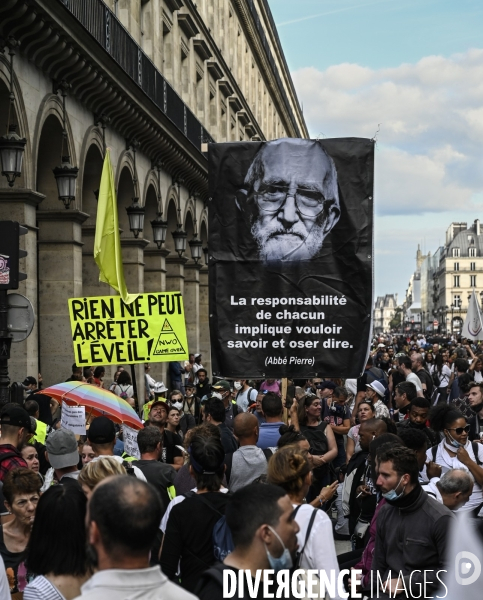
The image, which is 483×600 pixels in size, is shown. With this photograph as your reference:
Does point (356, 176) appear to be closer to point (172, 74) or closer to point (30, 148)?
point (30, 148)

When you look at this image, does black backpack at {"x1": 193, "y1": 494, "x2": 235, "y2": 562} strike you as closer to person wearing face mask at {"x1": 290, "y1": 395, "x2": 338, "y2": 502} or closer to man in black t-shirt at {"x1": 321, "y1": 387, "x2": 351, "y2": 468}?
person wearing face mask at {"x1": 290, "y1": 395, "x2": 338, "y2": 502}

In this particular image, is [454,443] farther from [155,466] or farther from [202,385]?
[202,385]

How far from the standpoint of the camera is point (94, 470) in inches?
225

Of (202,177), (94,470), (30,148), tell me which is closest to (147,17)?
(202,177)

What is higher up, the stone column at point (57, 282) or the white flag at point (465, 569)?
the stone column at point (57, 282)

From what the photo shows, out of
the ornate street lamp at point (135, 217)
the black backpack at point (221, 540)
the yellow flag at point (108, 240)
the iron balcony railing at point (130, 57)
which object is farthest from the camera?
the ornate street lamp at point (135, 217)

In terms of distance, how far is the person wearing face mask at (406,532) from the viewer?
5.53 m

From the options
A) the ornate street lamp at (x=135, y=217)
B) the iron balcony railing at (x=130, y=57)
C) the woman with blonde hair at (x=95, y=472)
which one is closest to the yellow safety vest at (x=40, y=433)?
the woman with blonde hair at (x=95, y=472)

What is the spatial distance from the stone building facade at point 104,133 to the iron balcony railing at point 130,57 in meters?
0.04

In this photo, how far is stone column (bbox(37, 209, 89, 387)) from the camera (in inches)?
729

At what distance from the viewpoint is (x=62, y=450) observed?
21.8 feet

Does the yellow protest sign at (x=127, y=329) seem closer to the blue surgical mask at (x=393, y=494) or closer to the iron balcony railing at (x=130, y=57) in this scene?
the blue surgical mask at (x=393, y=494)

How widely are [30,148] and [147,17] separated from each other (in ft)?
40.6

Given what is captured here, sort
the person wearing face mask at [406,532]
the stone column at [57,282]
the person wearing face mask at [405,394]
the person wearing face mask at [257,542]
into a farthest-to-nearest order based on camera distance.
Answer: the stone column at [57,282] → the person wearing face mask at [405,394] → the person wearing face mask at [406,532] → the person wearing face mask at [257,542]
